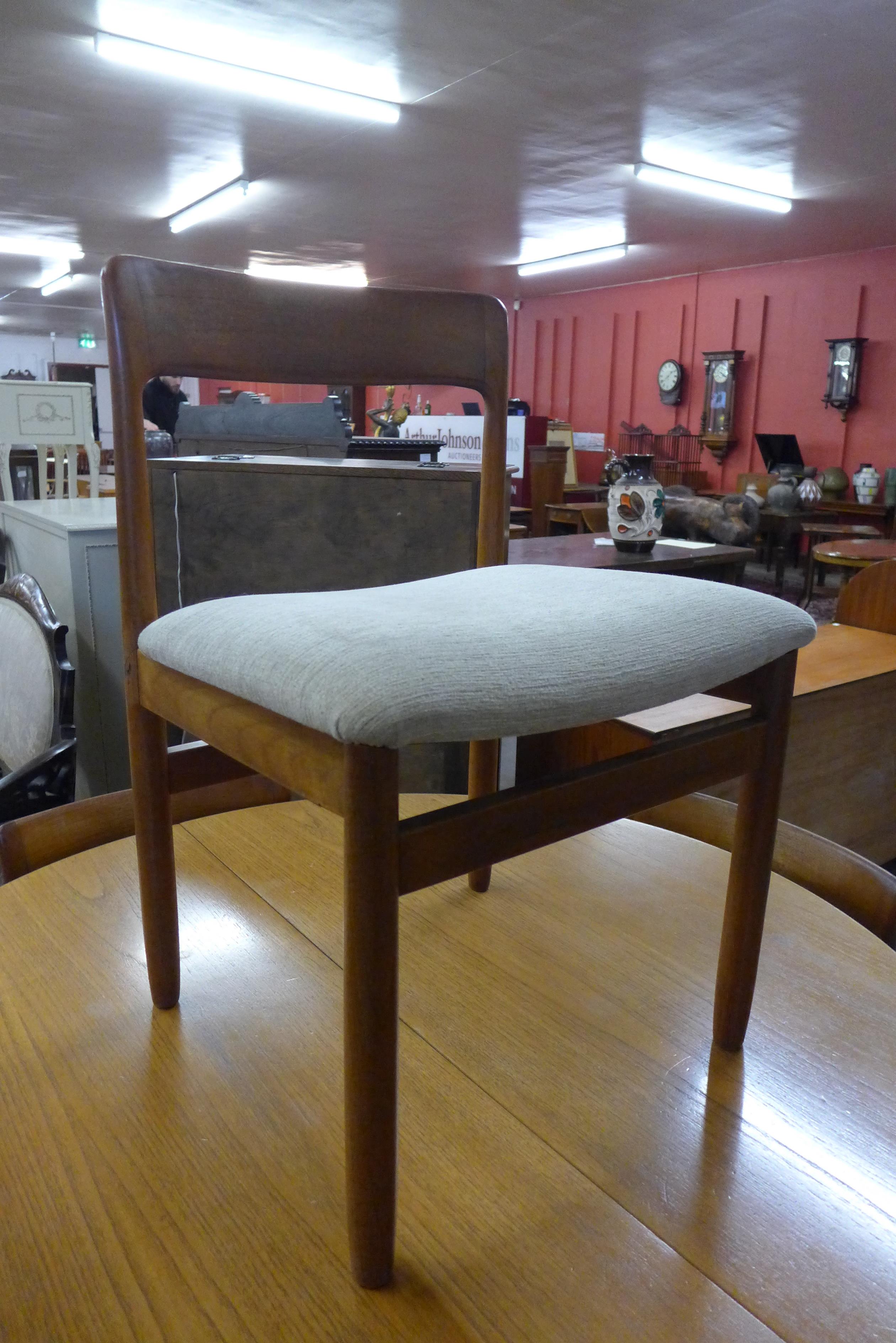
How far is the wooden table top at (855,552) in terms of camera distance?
509 cm

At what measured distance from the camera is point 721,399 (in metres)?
8.95

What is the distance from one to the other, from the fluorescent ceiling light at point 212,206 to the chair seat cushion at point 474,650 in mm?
6579

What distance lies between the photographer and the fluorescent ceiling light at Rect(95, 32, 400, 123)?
414 centimetres

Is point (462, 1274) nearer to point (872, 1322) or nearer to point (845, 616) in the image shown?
point (872, 1322)

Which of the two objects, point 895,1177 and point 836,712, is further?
point 836,712

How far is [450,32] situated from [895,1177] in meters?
4.42

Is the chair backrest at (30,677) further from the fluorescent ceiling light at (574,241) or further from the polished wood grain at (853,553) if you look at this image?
the fluorescent ceiling light at (574,241)

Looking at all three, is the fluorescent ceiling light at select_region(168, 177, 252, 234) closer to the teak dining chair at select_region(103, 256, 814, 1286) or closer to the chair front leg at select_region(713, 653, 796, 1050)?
the teak dining chair at select_region(103, 256, 814, 1286)

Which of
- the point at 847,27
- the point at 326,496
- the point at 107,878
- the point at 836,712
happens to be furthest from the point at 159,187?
the point at 107,878

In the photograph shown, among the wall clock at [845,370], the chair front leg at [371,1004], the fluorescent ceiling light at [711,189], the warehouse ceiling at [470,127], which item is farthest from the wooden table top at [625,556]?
the wall clock at [845,370]

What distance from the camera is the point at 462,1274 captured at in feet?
1.79

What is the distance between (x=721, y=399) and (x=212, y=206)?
4879 millimetres

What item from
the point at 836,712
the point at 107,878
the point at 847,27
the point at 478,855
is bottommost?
the point at 836,712

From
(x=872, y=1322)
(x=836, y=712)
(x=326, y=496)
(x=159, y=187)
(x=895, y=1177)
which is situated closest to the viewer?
(x=872, y=1322)
